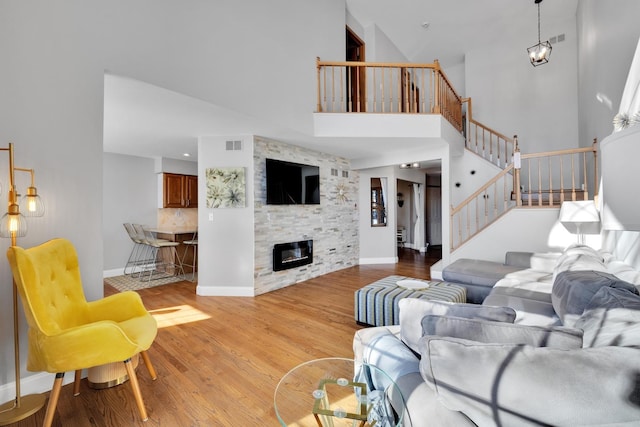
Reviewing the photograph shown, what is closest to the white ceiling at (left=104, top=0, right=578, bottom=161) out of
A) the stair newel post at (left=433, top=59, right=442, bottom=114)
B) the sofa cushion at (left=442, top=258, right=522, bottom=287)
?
the stair newel post at (left=433, top=59, right=442, bottom=114)

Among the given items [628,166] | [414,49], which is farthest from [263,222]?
[414,49]

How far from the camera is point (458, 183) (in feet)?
20.5

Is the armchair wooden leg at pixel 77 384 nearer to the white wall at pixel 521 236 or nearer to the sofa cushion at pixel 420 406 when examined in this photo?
the sofa cushion at pixel 420 406

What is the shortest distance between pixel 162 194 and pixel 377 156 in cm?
485

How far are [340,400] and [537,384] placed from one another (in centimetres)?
72

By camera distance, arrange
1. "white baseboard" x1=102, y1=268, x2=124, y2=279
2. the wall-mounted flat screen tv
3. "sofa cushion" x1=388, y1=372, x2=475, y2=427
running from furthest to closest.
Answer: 1. "white baseboard" x1=102, y1=268, x2=124, y2=279
2. the wall-mounted flat screen tv
3. "sofa cushion" x1=388, y1=372, x2=475, y2=427

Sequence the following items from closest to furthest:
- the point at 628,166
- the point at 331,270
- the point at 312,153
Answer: the point at 628,166 < the point at 312,153 < the point at 331,270

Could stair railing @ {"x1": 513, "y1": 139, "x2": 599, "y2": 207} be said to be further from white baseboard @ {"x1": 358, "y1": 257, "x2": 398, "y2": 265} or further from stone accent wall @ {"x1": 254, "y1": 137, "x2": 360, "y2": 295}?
stone accent wall @ {"x1": 254, "y1": 137, "x2": 360, "y2": 295}

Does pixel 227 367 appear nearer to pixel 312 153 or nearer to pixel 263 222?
pixel 263 222

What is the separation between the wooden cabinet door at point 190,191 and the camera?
22.3ft

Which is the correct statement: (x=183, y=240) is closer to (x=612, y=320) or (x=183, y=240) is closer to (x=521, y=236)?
(x=521, y=236)

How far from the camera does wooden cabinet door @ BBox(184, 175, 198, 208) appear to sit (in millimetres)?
6809

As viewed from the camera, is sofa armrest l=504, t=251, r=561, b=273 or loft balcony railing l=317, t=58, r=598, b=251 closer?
sofa armrest l=504, t=251, r=561, b=273

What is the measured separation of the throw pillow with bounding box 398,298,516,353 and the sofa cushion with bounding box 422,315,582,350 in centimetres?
17
